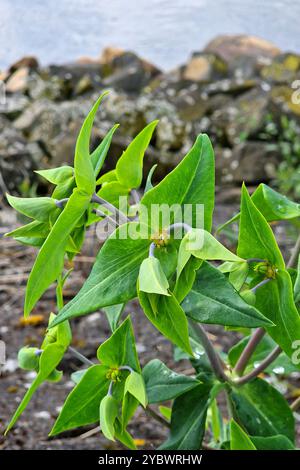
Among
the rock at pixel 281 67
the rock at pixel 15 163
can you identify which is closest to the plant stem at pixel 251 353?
the rock at pixel 15 163

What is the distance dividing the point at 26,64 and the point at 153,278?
4.27m

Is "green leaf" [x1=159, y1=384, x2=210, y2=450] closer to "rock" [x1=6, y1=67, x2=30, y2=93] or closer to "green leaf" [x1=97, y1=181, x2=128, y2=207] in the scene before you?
"green leaf" [x1=97, y1=181, x2=128, y2=207]

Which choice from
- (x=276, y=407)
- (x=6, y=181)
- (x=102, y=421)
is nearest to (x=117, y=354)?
(x=102, y=421)

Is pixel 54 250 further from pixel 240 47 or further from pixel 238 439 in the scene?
pixel 240 47

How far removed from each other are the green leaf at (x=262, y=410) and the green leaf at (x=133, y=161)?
30 centimetres

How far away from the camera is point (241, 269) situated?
0.52 m

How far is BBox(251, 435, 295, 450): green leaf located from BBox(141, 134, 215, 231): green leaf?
11.0 inches

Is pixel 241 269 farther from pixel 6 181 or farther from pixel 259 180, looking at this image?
pixel 259 180

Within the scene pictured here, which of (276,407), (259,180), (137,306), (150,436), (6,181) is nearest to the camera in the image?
(276,407)

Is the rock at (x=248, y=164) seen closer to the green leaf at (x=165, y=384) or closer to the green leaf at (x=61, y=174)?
the green leaf at (x=165, y=384)

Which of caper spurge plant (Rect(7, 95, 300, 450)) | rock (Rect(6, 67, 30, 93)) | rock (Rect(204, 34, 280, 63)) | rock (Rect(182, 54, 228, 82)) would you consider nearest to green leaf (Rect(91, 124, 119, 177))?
caper spurge plant (Rect(7, 95, 300, 450))

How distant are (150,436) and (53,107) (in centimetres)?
244

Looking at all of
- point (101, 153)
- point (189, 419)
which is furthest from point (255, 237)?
point (189, 419)

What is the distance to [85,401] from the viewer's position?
628mm
